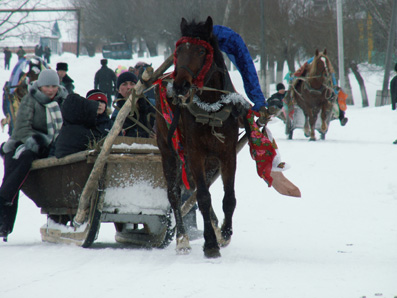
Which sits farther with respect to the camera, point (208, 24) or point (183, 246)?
point (183, 246)

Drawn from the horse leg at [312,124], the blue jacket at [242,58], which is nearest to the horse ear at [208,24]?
the blue jacket at [242,58]

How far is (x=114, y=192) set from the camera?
6.75 metres

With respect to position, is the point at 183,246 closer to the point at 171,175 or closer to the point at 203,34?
the point at 171,175

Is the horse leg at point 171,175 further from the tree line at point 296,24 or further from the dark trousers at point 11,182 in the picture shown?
the tree line at point 296,24

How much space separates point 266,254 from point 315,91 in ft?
37.7

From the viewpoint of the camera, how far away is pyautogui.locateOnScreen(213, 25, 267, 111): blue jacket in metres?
6.45

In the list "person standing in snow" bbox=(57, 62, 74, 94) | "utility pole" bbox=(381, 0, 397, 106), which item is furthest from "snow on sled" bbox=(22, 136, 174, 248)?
"utility pole" bbox=(381, 0, 397, 106)

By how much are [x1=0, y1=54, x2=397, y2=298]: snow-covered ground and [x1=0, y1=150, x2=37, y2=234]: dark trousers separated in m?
0.31

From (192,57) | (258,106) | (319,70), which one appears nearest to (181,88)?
(192,57)

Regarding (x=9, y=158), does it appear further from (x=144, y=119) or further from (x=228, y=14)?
(x=228, y=14)

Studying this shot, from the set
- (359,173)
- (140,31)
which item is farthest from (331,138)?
(140,31)

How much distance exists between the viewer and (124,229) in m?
7.89

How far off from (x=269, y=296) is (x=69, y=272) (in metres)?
1.80

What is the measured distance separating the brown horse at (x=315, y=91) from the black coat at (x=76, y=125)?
34.9 ft
